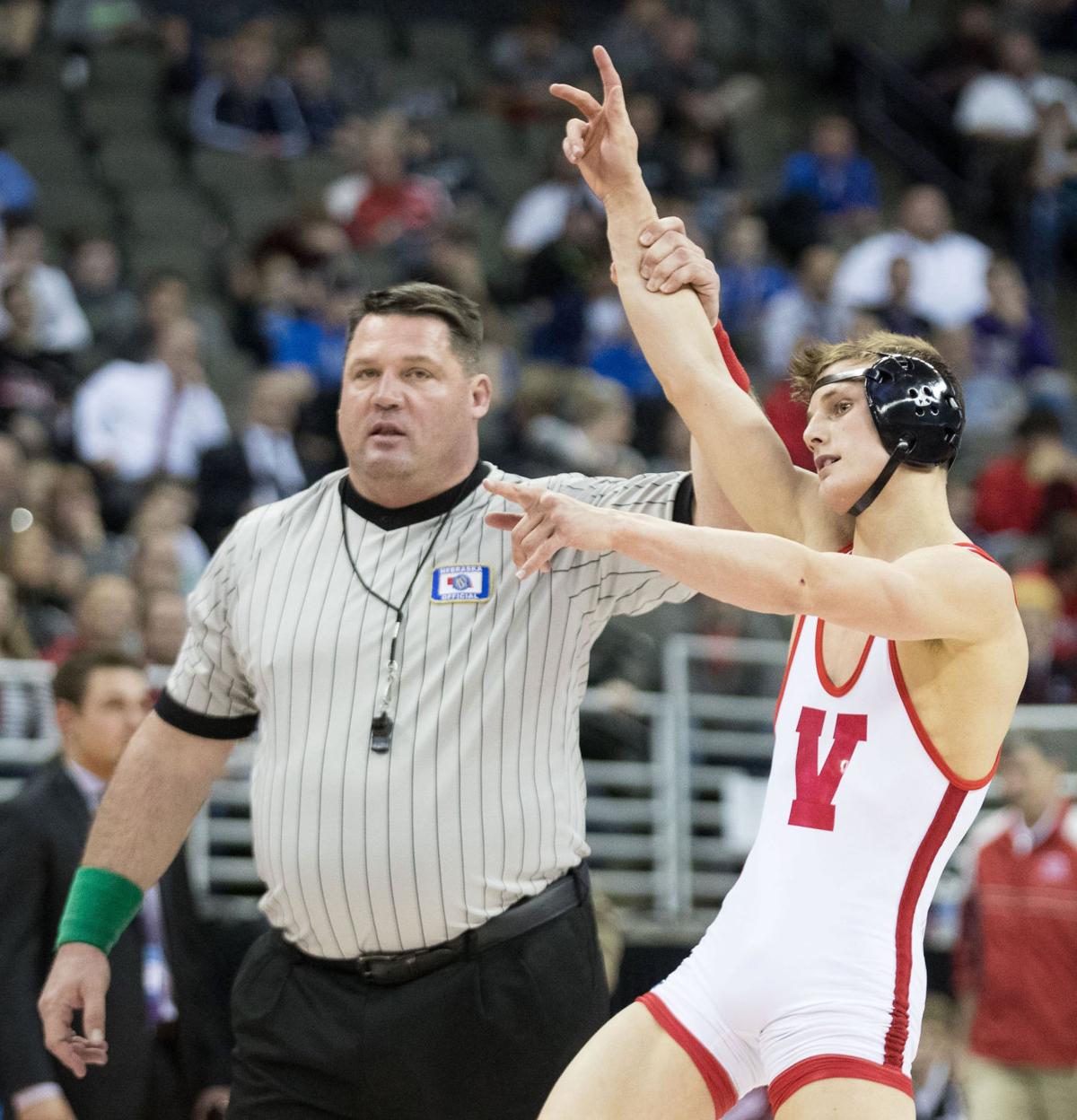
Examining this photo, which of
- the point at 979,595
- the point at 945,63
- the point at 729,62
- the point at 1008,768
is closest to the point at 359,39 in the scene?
the point at 729,62

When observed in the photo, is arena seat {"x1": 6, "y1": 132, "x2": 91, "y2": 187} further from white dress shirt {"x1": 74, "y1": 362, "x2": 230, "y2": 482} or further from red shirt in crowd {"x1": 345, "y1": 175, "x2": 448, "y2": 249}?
white dress shirt {"x1": 74, "y1": 362, "x2": 230, "y2": 482}

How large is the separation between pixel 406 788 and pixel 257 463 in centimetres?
633

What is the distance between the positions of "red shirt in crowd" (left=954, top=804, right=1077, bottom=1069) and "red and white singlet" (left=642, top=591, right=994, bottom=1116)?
4.90 meters

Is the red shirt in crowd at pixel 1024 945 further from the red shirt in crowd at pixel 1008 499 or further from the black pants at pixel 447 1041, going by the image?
the black pants at pixel 447 1041

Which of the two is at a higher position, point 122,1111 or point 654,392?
point 654,392

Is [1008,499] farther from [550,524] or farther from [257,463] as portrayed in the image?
[550,524]

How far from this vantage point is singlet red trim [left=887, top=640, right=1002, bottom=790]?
373 cm

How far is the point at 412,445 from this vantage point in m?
4.60

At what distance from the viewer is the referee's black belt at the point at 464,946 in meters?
4.39

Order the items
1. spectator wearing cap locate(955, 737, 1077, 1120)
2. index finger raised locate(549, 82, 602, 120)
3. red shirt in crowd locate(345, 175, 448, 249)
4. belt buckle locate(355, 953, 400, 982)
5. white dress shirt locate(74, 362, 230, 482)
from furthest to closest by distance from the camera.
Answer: red shirt in crowd locate(345, 175, 448, 249), white dress shirt locate(74, 362, 230, 482), spectator wearing cap locate(955, 737, 1077, 1120), belt buckle locate(355, 953, 400, 982), index finger raised locate(549, 82, 602, 120)

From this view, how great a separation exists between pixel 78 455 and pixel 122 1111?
554 cm

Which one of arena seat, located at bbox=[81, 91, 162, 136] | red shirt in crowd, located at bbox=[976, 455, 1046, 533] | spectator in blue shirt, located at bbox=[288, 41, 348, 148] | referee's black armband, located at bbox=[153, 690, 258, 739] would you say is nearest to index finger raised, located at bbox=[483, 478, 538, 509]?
referee's black armband, located at bbox=[153, 690, 258, 739]

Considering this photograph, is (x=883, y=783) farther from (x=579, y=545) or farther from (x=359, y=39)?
(x=359, y=39)

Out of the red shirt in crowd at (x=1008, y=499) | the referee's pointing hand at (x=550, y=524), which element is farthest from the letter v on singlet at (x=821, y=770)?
the red shirt in crowd at (x=1008, y=499)
